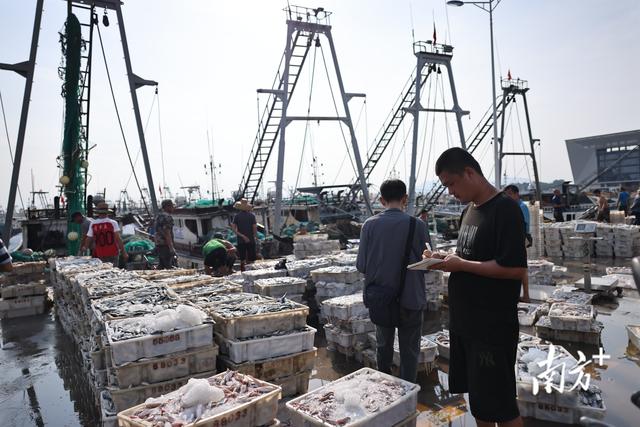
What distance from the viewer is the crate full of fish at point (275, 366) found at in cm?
363

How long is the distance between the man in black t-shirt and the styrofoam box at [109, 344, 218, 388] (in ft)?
7.35

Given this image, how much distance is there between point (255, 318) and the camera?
3.77 meters

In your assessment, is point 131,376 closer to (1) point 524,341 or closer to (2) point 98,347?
(2) point 98,347

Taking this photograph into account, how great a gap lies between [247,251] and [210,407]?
837 centimetres

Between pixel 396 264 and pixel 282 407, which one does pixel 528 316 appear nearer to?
pixel 396 264

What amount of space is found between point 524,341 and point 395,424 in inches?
112

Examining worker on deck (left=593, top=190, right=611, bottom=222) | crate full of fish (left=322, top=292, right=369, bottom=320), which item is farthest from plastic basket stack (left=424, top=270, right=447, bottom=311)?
worker on deck (left=593, top=190, right=611, bottom=222)

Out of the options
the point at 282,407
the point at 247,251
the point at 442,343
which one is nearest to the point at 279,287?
the point at 442,343

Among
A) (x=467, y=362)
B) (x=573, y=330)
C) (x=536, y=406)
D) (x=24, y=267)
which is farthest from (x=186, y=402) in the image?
(x=24, y=267)

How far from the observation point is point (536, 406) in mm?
3754

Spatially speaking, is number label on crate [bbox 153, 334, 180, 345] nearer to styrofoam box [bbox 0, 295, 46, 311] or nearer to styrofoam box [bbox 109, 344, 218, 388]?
styrofoam box [bbox 109, 344, 218, 388]

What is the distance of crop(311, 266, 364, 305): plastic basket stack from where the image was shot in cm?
683

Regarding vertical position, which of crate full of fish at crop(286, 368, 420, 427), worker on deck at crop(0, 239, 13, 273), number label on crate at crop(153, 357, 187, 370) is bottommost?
crate full of fish at crop(286, 368, 420, 427)

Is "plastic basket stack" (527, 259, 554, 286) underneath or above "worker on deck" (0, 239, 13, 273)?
underneath
